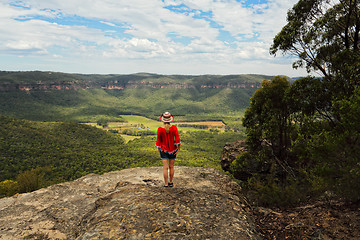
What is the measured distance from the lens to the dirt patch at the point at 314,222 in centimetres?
755

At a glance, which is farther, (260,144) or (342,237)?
(260,144)

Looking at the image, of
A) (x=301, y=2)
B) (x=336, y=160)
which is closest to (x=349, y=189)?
(x=336, y=160)

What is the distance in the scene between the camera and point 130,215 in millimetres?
7773

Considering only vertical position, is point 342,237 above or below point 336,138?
below

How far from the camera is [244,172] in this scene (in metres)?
23.7

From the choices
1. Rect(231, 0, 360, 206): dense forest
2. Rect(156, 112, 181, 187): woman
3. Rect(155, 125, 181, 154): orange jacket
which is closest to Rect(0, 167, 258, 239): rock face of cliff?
Rect(156, 112, 181, 187): woman

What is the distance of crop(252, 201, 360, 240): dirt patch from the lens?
755 centimetres

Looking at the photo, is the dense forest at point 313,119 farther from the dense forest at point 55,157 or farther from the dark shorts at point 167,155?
the dense forest at point 55,157

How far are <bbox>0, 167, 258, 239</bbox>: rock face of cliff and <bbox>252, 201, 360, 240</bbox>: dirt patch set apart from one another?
3.98 ft

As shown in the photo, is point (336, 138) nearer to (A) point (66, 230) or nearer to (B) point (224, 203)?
(B) point (224, 203)

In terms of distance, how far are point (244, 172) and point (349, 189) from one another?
46.6 feet

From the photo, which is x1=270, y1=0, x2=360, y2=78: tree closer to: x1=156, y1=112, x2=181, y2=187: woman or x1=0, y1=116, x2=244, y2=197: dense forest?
x1=156, y1=112, x2=181, y2=187: woman

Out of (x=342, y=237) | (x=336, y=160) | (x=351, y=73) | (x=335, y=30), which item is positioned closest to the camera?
(x=342, y=237)

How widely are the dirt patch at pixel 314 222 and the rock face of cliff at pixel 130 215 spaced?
1.21m
